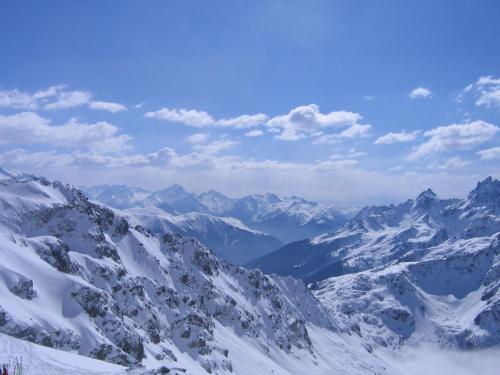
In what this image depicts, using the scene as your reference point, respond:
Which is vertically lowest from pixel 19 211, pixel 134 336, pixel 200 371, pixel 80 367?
pixel 200 371

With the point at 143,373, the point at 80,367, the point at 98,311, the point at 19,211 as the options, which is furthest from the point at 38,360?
the point at 19,211

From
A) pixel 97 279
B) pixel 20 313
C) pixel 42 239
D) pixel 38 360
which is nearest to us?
pixel 38 360

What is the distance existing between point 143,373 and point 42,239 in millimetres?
112436

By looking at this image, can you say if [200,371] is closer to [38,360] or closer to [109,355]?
[109,355]

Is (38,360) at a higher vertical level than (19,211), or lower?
lower

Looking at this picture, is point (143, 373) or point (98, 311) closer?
point (143, 373)

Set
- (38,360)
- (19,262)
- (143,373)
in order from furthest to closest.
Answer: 1. (19,262)
2. (38,360)
3. (143,373)

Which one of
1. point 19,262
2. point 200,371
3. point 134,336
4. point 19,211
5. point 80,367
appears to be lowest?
point 200,371

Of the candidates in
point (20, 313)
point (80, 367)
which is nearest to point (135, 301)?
point (20, 313)

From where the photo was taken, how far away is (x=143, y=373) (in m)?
67.1

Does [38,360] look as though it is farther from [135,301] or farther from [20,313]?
[135,301]

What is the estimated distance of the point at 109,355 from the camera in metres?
130

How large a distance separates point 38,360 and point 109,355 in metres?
58.0

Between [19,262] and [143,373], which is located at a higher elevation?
[19,262]
